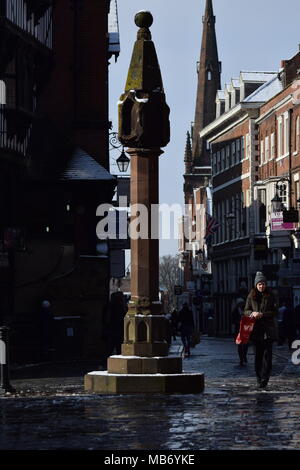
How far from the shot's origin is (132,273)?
816 inches

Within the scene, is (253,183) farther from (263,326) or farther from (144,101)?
(144,101)

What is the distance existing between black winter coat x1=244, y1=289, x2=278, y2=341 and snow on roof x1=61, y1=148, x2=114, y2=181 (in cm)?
1920

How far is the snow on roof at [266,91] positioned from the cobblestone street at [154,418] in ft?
189

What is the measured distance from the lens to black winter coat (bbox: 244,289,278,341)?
821 inches

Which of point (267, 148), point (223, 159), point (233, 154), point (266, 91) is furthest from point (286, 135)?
point (223, 159)


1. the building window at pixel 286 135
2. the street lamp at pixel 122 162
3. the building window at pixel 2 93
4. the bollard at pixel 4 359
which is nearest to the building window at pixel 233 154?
the building window at pixel 286 135

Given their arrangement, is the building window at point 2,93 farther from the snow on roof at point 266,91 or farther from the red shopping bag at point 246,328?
the snow on roof at point 266,91

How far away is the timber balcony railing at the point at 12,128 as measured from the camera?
36312mm

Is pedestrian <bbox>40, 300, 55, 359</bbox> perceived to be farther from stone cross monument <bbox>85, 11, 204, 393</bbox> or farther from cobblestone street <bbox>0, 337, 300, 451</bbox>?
stone cross monument <bbox>85, 11, 204, 393</bbox>

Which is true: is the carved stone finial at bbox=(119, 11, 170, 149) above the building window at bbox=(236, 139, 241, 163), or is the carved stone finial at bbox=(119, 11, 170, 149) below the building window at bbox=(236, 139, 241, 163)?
below

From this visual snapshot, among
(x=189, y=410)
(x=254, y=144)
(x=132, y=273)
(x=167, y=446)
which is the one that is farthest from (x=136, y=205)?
(x=254, y=144)

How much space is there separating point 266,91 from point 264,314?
61.2 meters

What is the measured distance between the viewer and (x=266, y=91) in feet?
266

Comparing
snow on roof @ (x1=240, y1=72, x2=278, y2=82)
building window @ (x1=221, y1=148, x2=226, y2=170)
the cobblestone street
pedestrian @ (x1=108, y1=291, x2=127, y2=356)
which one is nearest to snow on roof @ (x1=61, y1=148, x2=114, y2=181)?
pedestrian @ (x1=108, y1=291, x2=127, y2=356)
